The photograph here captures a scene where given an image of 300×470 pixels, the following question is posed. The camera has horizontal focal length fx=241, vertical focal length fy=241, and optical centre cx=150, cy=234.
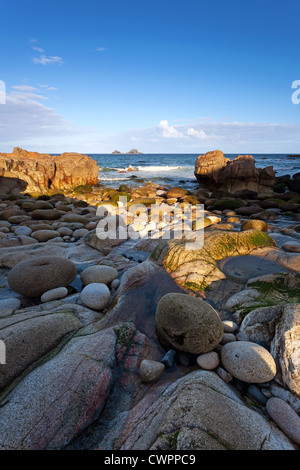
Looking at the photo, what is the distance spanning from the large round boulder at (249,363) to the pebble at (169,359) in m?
0.52

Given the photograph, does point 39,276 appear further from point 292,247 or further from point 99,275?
point 292,247

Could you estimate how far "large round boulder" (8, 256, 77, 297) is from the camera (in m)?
4.21

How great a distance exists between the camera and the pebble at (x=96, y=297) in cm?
379

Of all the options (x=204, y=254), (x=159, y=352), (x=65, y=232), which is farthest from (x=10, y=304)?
(x=65, y=232)

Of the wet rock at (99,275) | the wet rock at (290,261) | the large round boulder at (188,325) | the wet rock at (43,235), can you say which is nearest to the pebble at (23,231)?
the wet rock at (43,235)

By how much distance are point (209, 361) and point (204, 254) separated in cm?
251

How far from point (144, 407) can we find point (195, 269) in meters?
2.56

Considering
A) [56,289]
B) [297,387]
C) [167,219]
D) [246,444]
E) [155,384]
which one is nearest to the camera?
[246,444]

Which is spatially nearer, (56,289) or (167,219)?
Answer: (56,289)

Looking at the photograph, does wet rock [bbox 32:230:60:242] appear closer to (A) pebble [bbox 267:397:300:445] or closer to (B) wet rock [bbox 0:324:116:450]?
(B) wet rock [bbox 0:324:116:450]

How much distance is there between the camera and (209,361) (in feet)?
8.01

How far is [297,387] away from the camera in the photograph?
2.08 m

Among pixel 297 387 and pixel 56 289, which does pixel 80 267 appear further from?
pixel 297 387

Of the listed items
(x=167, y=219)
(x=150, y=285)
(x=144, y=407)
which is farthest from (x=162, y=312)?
(x=167, y=219)
